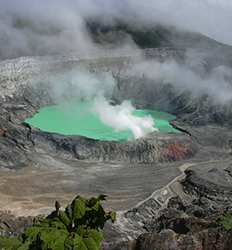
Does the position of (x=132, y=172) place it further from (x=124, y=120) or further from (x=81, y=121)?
(x=81, y=121)

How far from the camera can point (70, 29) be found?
9650 cm

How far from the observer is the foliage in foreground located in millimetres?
17062

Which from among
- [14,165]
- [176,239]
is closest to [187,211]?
[14,165]

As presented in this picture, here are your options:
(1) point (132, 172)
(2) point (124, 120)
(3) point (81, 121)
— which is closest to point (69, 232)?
(1) point (132, 172)

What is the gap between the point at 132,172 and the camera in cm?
5288

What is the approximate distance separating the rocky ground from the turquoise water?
153cm

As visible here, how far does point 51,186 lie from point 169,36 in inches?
2171

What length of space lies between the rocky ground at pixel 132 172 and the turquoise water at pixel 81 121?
1532 mm

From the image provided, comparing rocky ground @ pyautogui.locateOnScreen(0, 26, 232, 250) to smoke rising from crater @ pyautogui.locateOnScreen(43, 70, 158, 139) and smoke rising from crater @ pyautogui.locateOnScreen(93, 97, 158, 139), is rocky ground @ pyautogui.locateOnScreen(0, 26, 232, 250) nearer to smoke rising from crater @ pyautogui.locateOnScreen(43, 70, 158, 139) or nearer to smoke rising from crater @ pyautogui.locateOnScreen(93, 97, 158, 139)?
smoke rising from crater @ pyautogui.locateOnScreen(93, 97, 158, 139)

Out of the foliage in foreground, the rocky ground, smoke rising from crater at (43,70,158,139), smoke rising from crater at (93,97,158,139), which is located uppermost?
smoke rising from crater at (43,70,158,139)

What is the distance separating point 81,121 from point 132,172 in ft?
65.2

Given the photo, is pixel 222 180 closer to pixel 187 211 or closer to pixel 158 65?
pixel 187 211

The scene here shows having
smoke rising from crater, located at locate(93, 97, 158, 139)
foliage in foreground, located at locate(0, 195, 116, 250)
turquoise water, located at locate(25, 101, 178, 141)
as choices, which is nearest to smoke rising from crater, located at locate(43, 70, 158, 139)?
smoke rising from crater, located at locate(93, 97, 158, 139)

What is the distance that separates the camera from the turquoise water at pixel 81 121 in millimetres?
66375
